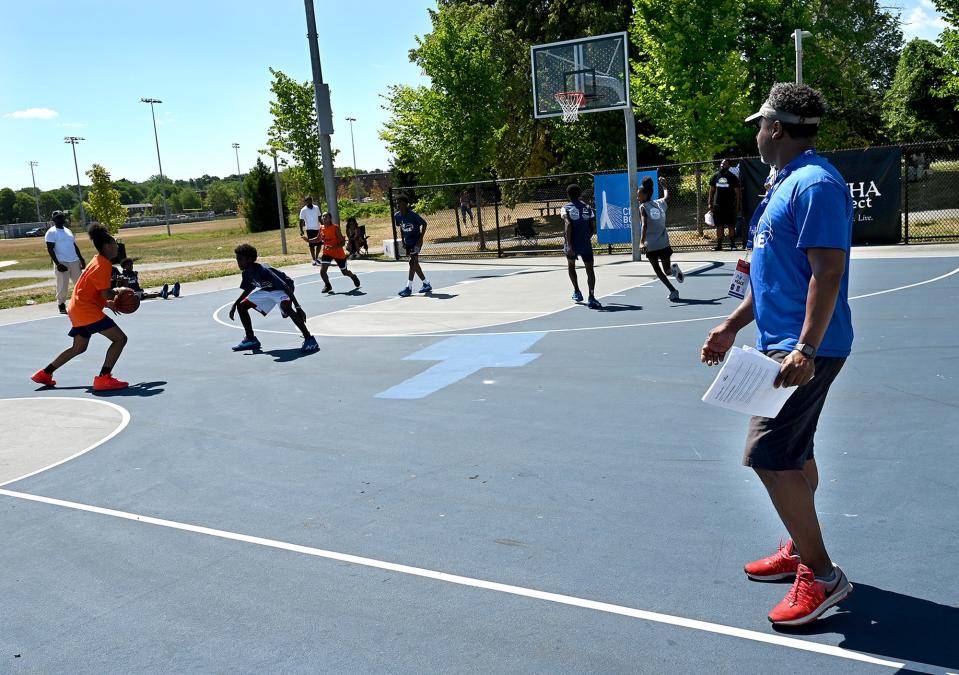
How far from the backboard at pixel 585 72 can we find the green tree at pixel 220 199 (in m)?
123

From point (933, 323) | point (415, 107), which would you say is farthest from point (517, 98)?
point (933, 323)

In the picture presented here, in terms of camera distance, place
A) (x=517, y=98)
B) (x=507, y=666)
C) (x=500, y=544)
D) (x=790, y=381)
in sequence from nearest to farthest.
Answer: (x=790, y=381), (x=507, y=666), (x=500, y=544), (x=517, y=98)

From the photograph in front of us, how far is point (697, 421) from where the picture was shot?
7285 millimetres

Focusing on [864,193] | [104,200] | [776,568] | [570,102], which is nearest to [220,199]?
[104,200]

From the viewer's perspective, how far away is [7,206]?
16000 cm

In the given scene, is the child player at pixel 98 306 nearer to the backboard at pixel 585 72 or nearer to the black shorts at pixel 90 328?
the black shorts at pixel 90 328

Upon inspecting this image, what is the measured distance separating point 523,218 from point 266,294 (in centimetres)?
2205

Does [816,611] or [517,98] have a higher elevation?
[517,98]

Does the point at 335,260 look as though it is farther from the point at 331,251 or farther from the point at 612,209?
the point at 612,209

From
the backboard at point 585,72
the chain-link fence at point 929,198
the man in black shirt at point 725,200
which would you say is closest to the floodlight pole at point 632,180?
the backboard at point 585,72

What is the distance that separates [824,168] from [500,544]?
279cm

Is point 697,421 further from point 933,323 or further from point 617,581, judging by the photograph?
point 933,323

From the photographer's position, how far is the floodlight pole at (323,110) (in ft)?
85.9

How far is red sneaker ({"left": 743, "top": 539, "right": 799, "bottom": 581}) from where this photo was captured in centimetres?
432
